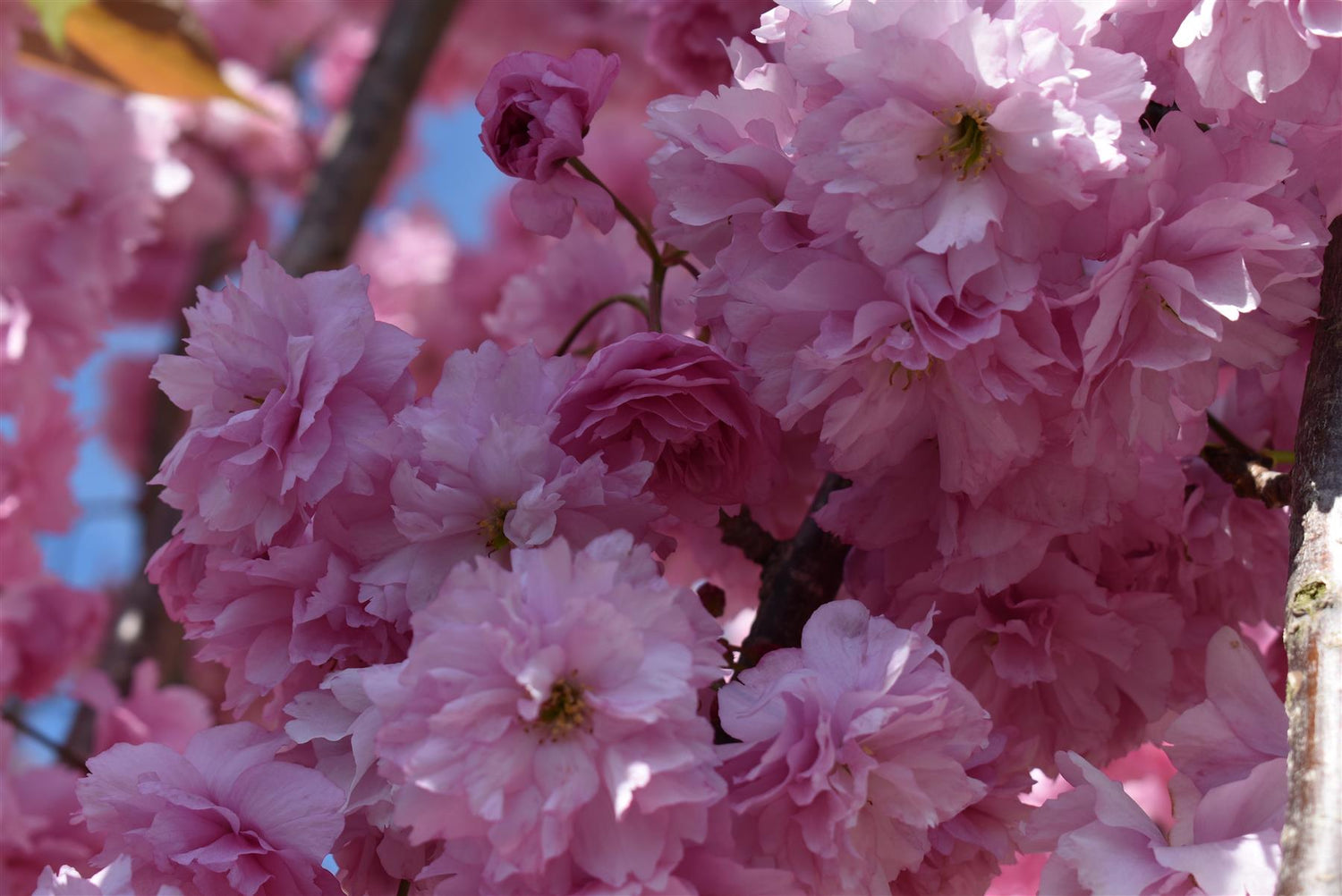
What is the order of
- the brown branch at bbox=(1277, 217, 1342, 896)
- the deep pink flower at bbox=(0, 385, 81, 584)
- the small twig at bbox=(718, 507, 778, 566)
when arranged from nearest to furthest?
the brown branch at bbox=(1277, 217, 1342, 896) → the small twig at bbox=(718, 507, 778, 566) → the deep pink flower at bbox=(0, 385, 81, 584)

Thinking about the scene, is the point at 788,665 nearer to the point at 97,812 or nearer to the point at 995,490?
the point at 995,490

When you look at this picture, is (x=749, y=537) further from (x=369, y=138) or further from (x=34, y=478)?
(x=369, y=138)

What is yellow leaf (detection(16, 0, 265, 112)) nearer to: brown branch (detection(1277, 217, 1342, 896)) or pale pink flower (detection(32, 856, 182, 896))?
pale pink flower (detection(32, 856, 182, 896))

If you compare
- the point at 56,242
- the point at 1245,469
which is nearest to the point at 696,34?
the point at 1245,469

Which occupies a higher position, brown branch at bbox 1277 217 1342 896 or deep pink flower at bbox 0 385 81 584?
brown branch at bbox 1277 217 1342 896

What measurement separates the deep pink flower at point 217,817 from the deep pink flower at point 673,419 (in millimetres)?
220

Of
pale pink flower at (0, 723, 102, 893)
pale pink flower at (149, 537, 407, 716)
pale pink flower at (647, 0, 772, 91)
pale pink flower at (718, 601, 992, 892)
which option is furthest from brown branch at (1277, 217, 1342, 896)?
pale pink flower at (0, 723, 102, 893)

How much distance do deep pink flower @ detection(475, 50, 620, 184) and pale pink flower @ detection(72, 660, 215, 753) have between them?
2.60ft

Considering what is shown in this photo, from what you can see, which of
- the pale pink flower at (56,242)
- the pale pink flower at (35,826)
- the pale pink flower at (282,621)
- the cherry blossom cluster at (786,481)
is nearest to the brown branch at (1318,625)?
the cherry blossom cluster at (786,481)

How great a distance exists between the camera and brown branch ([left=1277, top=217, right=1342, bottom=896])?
1.71 ft

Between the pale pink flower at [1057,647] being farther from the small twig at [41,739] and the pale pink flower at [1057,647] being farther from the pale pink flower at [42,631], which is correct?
the pale pink flower at [42,631]

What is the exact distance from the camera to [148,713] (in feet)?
4.48

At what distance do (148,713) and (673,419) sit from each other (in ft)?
2.98

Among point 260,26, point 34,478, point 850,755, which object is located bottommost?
point 260,26
